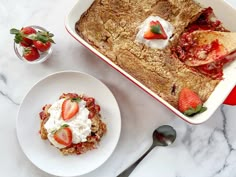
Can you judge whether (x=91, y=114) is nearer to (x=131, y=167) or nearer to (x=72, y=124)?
(x=72, y=124)

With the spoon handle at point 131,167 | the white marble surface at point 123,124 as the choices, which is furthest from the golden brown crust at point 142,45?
the spoon handle at point 131,167

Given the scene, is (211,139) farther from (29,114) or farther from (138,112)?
(29,114)

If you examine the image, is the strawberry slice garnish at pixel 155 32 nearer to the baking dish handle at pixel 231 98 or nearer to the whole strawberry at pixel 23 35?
the baking dish handle at pixel 231 98

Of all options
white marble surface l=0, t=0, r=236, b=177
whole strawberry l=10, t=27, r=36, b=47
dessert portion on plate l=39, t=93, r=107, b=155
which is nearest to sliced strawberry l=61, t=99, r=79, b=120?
dessert portion on plate l=39, t=93, r=107, b=155

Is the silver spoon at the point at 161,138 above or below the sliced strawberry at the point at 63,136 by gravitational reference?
above

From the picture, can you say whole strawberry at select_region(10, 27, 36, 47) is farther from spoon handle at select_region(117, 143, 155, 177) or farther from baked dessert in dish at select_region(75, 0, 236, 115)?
spoon handle at select_region(117, 143, 155, 177)

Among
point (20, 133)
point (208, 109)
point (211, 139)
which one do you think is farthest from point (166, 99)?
point (20, 133)

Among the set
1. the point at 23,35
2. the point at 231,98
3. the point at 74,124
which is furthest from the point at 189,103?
the point at 23,35
